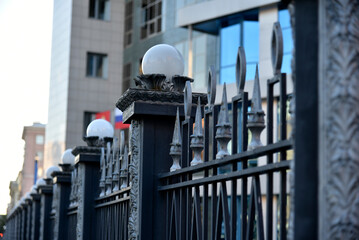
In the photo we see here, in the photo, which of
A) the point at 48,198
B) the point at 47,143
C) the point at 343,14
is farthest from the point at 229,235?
the point at 47,143

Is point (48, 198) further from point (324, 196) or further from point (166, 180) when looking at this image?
point (324, 196)

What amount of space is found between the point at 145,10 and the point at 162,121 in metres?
34.9

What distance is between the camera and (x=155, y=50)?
4.71 meters

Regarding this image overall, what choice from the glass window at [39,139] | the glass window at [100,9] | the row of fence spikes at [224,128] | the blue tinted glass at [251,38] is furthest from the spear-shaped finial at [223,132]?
the glass window at [39,139]

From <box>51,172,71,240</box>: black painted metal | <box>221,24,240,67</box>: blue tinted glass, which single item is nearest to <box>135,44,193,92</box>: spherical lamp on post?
<box>51,172,71,240</box>: black painted metal

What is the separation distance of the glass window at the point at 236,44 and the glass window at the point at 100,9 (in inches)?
514

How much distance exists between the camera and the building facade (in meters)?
40.1

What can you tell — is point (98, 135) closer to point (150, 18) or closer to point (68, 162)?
point (68, 162)

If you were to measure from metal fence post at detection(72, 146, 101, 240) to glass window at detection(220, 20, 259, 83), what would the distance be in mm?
21605

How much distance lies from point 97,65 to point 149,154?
37.3 metres

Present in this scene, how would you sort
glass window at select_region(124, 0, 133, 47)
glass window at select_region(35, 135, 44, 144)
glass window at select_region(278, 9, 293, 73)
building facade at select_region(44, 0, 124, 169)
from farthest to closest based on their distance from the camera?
glass window at select_region(35, 135, 44, 144), glass window at select_region(124, 0, 133, 47), building facade at select_region(44, 0, 124, 169), glass window at select_region(278, 9, 293, 73)

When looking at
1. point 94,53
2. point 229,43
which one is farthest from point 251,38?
point 94,53

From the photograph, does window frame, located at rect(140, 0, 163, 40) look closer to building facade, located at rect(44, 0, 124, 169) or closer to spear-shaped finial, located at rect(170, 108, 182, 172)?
building facade, located at rect(44, 0, 124, 169)

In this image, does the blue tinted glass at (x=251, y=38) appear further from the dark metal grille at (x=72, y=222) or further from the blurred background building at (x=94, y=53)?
the dark metal grille at (x=72, y=222)
